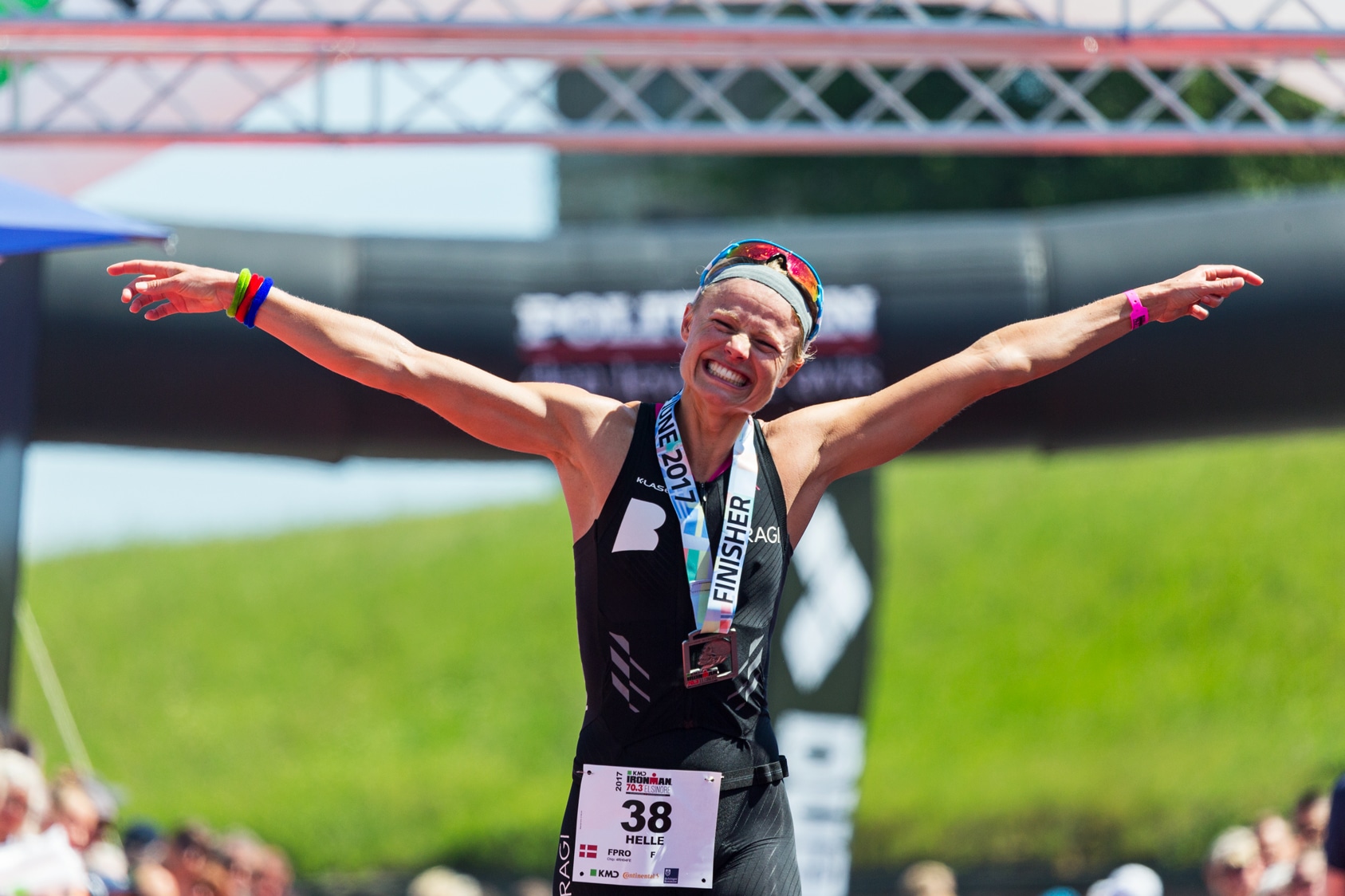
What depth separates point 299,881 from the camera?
15320mm

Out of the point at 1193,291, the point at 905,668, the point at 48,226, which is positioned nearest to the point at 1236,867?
the point at 1193,291

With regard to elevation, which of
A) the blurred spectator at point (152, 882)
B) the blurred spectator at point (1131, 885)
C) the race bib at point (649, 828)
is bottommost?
the blurred spectator at point (152, 882)

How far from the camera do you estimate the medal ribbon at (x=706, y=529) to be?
2.62m

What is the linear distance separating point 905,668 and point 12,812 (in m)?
13.5

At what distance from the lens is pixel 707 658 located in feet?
8.55

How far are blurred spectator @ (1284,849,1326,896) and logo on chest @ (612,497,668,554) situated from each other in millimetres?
4276

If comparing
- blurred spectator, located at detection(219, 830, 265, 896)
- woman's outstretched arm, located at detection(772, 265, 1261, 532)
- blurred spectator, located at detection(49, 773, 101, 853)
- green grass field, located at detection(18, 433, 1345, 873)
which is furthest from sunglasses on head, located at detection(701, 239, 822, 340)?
green grass field, located at detection(18, 433, 1345, 873)

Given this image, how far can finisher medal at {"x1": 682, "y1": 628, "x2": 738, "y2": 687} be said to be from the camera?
2598 millimetres

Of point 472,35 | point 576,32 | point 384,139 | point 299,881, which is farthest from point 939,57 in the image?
point 299,881

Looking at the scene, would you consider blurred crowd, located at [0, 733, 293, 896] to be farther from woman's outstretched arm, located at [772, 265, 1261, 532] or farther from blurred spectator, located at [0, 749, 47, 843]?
woman's outstretched arm, located at [772, 265, 1261, 532]

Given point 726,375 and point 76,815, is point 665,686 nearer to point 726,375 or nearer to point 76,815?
point 726,375

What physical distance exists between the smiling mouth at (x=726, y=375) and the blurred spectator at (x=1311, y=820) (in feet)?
17.8

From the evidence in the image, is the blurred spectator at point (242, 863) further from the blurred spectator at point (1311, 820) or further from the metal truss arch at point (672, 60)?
the blurred spectator at point (1311, 820)

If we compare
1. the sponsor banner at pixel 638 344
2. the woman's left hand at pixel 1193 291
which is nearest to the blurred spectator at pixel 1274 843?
the sponsor banner at pixel 638 344
